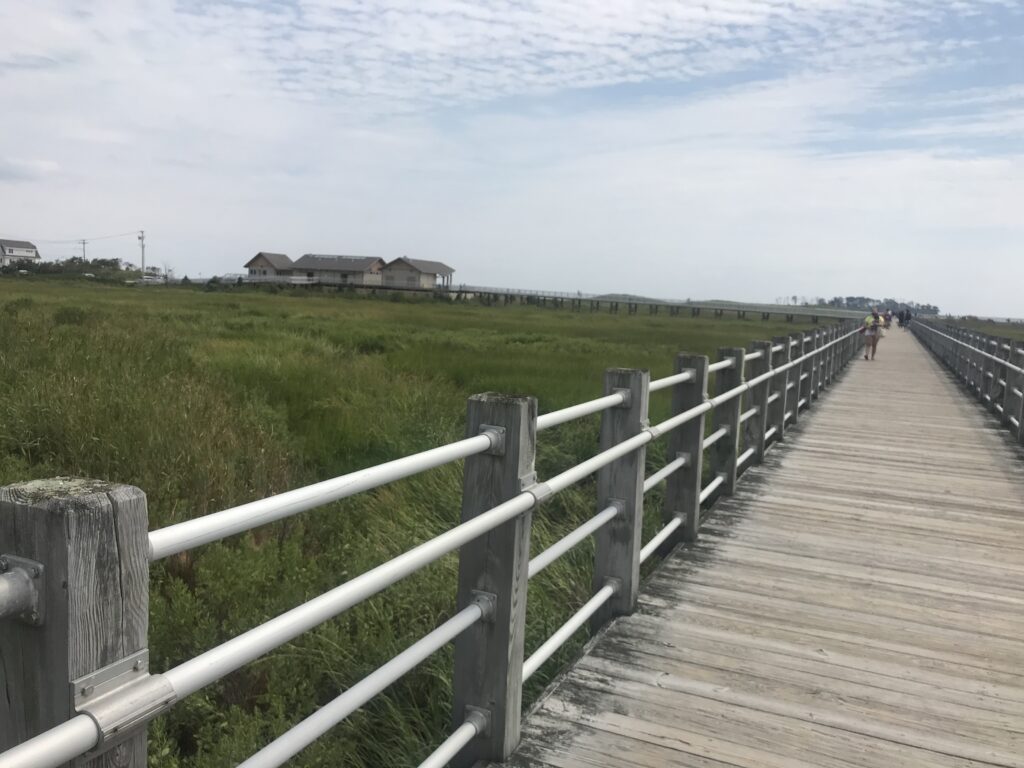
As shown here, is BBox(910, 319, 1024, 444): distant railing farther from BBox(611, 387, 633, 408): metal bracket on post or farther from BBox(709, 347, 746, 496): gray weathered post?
BBox(611, 387, 633, 408): metal bracket on post

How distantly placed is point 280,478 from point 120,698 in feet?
21.1

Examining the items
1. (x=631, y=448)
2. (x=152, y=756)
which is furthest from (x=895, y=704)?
(x=152, y=756)

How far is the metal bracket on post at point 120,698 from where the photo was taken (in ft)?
4.58

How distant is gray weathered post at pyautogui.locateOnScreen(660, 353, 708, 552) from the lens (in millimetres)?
5605

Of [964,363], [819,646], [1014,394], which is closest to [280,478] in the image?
[819,646]

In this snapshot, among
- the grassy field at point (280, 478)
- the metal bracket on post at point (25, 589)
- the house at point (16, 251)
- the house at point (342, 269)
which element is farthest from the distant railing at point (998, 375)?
the house at point (16, 251)

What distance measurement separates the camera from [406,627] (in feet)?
15.6

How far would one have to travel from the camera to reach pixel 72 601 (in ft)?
4.52

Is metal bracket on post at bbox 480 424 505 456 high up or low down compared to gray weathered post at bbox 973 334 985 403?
up

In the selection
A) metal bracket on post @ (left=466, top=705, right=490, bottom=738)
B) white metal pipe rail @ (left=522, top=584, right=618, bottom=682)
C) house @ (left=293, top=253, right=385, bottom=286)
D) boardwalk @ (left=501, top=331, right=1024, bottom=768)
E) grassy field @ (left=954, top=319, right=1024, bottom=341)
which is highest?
house @ (left=293, top=253, right=385, bottom=286)

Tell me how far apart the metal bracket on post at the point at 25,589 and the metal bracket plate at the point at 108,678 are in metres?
0.12

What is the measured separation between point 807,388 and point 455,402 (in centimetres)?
535

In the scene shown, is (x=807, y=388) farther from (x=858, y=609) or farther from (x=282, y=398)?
(x=858, y=609)

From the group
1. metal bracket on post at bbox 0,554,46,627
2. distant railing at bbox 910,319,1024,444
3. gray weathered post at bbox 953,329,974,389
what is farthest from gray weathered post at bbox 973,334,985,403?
metal bracket on post at bbox 0,554,46,627
